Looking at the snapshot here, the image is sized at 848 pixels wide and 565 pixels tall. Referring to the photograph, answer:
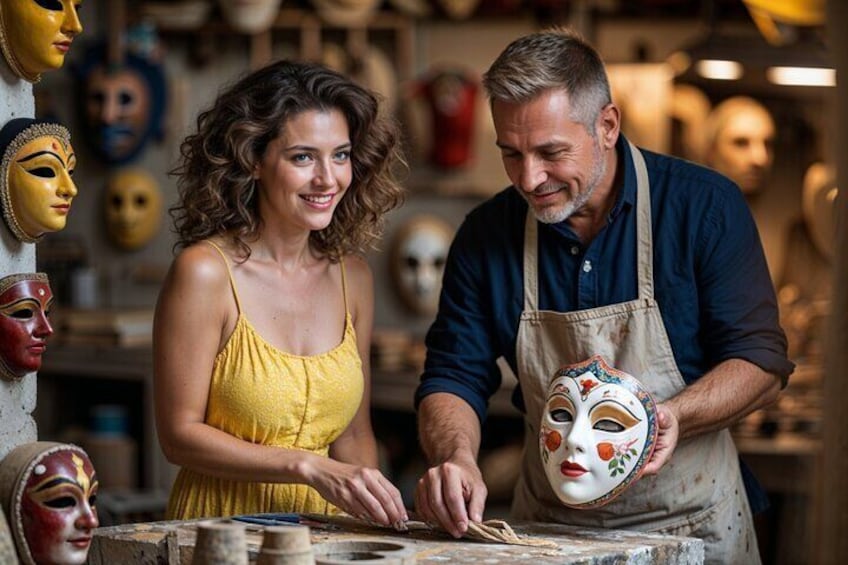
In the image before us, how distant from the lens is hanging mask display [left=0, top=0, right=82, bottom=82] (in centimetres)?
287

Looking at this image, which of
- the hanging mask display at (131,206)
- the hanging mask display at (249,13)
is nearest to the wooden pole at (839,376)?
the hanging mask display at (249,13)

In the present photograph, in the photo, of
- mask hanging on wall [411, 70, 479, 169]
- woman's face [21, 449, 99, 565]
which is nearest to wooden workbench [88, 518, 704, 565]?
woman's face [21, 449, 99, 565]

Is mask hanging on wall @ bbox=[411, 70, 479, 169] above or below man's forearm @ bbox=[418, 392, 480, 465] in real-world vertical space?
above

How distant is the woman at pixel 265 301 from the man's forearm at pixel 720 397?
2.65ft

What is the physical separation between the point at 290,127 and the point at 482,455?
13.6ft

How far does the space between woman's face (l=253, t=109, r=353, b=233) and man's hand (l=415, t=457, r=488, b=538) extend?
0.69 m

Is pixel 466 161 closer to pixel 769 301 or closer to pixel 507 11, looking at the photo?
pixel 507 11

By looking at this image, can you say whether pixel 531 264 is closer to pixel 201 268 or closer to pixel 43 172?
pixel 201 268

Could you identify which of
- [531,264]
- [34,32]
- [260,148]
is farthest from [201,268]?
[531,264]

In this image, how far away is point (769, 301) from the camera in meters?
3.35

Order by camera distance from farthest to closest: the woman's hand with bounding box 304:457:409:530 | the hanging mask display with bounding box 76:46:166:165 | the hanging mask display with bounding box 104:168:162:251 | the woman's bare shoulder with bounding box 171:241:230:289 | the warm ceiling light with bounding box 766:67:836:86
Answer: the hanging mask display with bounding box 104:168:162:251 < the hanging mask display with bounding box 76:46:166:165 < the warm ceiling light with bounding box 766:67:836:86 < the woman's bare shoulder with bounding box 171:241:230:289 < the woman's hand with bounding box 304:457:409:530

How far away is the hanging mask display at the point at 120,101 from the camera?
23.6 ft

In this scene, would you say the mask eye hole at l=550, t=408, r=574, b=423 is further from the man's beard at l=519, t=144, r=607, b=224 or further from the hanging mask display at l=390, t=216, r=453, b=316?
the hanging mask display at l=390, t=216, r=453, b=316

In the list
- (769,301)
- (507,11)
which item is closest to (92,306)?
(507,11)
